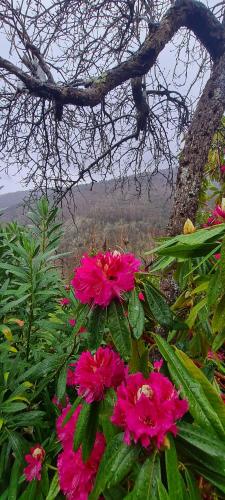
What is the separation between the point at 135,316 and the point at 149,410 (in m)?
0.17

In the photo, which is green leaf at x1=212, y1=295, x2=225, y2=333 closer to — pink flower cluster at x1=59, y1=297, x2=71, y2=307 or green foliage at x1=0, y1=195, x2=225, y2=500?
green foliage at x1=0, y1=195, x2=225, y2=500

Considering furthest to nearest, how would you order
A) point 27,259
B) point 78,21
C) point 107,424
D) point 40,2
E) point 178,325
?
point 78,21, point 40,2, point 27,259, point 178,325, point 107,424

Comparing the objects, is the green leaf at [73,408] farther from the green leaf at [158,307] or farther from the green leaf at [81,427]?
the green leaf at [158,307]

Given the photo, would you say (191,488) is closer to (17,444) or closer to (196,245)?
(196,245)

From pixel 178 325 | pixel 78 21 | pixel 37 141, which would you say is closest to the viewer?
pixel 178 325

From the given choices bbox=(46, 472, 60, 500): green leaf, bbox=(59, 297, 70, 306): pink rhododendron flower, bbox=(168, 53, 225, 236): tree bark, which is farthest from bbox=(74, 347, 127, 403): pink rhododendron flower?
bbox=(168, 53, 225, 236): tree bark

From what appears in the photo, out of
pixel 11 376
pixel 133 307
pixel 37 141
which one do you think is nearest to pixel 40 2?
pixel 37 141

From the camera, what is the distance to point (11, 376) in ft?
4.02

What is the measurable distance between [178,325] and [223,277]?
0.57 ft

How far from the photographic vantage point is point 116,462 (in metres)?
0.57

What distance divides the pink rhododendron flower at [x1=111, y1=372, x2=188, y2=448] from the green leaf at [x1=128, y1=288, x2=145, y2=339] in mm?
97

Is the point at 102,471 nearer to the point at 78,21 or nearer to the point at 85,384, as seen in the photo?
the point at 85,384

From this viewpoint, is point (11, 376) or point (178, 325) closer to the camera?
point (178, 325)

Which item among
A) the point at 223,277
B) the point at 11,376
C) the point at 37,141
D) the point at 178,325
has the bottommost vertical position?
the point at 11,376
